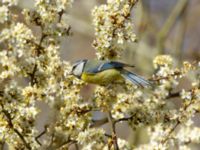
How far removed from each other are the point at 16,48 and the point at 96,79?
0.89 feet

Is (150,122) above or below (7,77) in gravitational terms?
below

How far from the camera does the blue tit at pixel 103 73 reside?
1.96 m

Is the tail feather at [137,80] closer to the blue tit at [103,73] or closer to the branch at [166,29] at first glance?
the blue tit at [103,73]

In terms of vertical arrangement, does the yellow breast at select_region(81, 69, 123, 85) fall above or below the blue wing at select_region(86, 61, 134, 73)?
below

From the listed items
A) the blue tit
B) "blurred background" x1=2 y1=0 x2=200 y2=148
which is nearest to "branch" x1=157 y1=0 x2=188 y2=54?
"blurred background" x1=2 y1=0 x2=200 y2=148

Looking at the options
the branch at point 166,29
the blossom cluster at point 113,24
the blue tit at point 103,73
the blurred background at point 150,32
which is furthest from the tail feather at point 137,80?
the branch at point 166,29

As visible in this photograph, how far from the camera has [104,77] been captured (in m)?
2.00

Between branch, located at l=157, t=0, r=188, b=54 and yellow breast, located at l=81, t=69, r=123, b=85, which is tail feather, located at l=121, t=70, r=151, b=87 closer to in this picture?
yellow breast, located at l=81, t=69, r=123, b=85

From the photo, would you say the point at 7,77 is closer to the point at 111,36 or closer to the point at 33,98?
the point at 33,98

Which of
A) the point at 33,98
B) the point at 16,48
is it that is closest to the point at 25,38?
the point at 16,48

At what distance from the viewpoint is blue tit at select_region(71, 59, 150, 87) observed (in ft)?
6.43

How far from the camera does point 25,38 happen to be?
1929 mm

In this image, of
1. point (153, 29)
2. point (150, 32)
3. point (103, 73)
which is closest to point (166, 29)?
point (153, 29)

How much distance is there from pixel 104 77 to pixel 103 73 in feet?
0.04
